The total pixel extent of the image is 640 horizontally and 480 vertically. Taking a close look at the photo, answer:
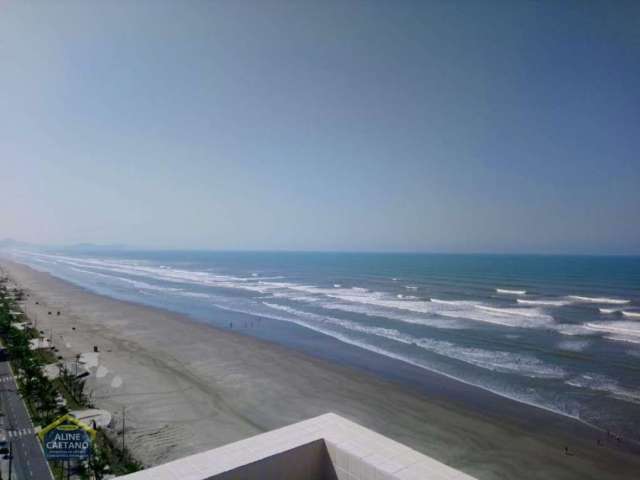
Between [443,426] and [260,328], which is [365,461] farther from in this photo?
[260,328]

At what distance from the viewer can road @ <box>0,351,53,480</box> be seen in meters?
14.6

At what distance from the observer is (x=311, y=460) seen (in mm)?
8477

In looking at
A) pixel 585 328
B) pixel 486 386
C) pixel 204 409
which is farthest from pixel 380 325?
pixel 204 409

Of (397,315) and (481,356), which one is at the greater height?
(397,315)

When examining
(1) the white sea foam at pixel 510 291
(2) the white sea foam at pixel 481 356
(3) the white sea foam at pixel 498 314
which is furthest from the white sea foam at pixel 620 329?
(1) the white sea foam at pixel 510 291

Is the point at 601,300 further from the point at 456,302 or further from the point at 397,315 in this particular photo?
the point at 397,315

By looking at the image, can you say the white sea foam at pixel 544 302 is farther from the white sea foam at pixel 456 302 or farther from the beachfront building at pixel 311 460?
the beachfront building at pixel 311 460

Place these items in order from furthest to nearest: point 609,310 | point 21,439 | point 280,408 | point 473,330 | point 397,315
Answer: point 609,310, point 397,315, point 473,330, point 280,408, point 21,439

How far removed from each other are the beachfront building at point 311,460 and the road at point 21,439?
10797 millimetres

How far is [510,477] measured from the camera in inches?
618

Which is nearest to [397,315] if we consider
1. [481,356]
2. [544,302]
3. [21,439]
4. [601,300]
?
[481,356]

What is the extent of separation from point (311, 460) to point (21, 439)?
607 inches

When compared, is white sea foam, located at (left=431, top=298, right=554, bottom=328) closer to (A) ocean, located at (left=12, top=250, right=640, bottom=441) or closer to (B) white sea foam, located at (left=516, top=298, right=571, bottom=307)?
(A) ocean, located at (left=12, top=250, right=640, bottom=441)

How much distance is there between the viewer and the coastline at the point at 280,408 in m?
17.1
